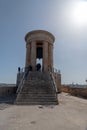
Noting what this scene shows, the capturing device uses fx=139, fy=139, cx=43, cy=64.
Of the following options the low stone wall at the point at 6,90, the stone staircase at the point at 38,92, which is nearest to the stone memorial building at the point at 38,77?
the stone staircase at the point at 38,92

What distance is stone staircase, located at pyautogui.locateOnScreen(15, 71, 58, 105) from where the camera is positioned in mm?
11047

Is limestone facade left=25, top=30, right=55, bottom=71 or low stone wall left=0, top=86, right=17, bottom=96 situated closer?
low stone wall left=0, top=86, right=17, bottom=96

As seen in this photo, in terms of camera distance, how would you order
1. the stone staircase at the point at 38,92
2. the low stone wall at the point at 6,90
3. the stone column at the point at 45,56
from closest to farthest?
1. the stone staircase at the point at 38,92
2. the low stone wall at the point at 6,90
3. the stone column at the point at 45,56

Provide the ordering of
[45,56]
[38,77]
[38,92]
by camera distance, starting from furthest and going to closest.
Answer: [45,56] → [38,77] → [38,92]

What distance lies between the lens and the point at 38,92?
1262 cm

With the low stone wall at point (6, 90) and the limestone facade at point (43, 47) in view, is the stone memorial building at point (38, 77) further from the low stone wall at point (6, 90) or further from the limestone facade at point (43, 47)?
the low stone wall at point (6, 90)

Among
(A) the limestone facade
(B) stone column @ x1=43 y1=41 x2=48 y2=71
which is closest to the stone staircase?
(B) stone column @ x1=43 y1=41 x2=48 y2=71

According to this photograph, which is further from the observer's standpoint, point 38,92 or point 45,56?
point 45,56

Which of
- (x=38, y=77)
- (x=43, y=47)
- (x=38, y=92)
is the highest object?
(x=43, y=47)

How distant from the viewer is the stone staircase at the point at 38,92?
1105 centimetres

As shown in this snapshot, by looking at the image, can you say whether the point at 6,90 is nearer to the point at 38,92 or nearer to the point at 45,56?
the point at 38,92

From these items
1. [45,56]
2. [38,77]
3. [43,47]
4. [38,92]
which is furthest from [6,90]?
[43,47]

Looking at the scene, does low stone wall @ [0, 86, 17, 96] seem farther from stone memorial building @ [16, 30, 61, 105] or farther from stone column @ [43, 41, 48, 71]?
stone column @ [43, 41, 48, 71]

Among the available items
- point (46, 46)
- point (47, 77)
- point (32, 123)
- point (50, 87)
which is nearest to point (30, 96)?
point (50, 87)
